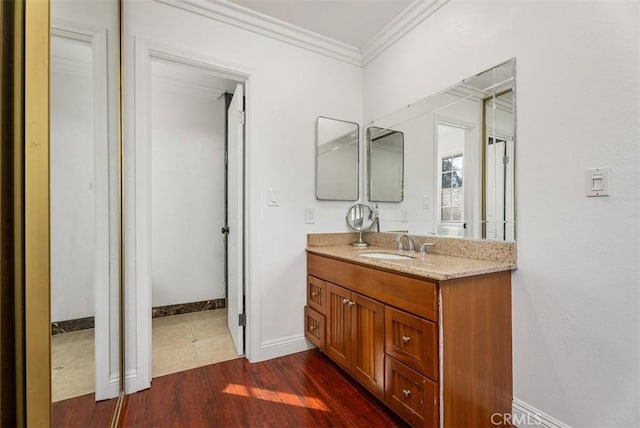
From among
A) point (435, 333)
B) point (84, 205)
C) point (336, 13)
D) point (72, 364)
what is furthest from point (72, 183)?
point (336, 13)

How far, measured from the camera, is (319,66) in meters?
2.36

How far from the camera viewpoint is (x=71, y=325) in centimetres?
87

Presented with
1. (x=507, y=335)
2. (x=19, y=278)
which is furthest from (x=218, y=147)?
(x=507, y=335)

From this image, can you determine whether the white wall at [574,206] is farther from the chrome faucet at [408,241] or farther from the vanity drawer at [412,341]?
the chrome faucet at [408,241]

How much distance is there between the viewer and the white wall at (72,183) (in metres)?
0.72

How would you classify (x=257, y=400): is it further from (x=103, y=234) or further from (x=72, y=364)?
(x=103, y=234)

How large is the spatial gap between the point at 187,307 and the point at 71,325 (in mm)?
2371

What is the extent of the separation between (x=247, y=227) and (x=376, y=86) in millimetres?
1585

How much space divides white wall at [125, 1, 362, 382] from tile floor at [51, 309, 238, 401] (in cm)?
43

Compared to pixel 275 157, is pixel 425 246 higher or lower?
lower

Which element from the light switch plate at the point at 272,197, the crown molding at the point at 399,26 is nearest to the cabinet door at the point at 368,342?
the light switch plate at the point at 272,197

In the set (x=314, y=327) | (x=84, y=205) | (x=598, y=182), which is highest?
(x=598, y=182)

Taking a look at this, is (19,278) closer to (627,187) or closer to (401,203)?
(627,187)

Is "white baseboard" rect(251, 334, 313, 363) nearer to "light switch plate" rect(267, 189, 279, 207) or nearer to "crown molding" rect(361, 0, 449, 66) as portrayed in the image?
"light switch plate" rect(267, 189, 279, 207)
